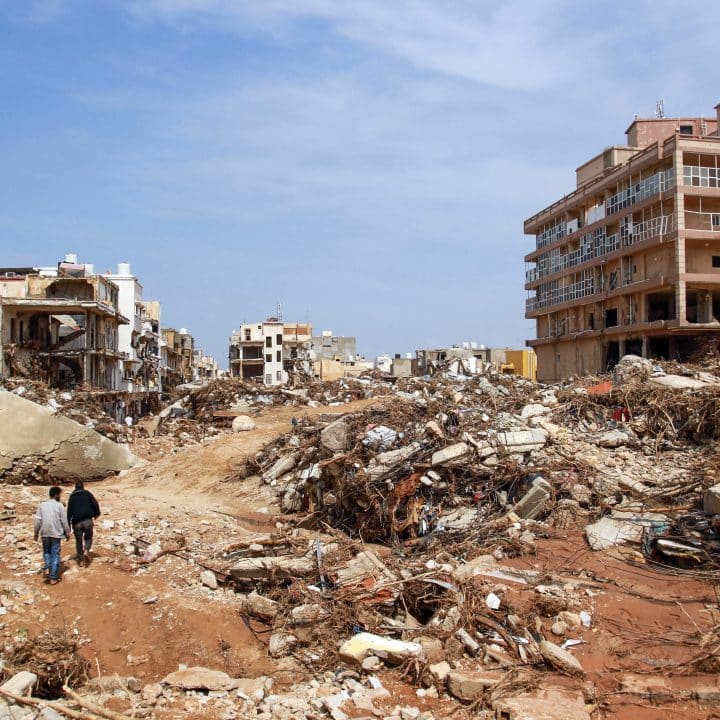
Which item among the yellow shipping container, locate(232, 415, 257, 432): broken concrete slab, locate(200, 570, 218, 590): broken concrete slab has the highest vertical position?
the yellow shipping container

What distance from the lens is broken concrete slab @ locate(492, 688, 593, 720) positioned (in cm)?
555

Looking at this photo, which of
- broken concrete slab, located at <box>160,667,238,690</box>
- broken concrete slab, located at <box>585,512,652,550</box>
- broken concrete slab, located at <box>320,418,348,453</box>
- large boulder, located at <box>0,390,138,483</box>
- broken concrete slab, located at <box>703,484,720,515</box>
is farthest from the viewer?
large boulder, located at <box>0,390,138,483</box>

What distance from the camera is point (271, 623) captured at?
316 inches

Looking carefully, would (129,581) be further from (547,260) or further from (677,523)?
(547,260)

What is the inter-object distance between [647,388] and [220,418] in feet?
62.2

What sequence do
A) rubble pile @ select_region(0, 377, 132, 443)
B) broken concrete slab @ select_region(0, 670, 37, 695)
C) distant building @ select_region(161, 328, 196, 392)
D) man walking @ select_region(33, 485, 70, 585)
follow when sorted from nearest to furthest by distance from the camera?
1. broken concrete slab @ select_region(0, 670, 37, 695)
2. man walking @ select_region(33, 485, 70, 585)
3. rubble pile @ select_region(0, 377, 132, 443)
4. distant building @ select_region(161, 328, 196, 392)

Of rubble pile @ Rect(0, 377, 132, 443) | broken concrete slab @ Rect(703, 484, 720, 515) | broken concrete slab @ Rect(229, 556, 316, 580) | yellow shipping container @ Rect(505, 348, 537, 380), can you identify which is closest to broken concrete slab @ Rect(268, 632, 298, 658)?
broken concrete slab @ Rect(229, 556, 316, 580)

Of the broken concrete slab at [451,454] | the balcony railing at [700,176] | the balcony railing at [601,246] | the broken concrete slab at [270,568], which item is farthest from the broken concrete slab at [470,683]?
the balcony railing at [700,176]

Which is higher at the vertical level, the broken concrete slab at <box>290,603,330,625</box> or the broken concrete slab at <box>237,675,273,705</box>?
the broken concrete slab at <box>290,603,330,625</box>

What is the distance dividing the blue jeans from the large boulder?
7.59 metres

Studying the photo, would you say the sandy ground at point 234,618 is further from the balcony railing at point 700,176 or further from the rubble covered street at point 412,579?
the balcony railing at point 700,176

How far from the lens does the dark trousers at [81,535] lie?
9375 millimetres

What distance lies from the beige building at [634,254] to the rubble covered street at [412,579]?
15994 mm

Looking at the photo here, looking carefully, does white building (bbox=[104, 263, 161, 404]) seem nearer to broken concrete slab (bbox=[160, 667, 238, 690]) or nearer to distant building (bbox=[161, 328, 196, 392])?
distant building (bbox=[161, 328, 196, 392])
